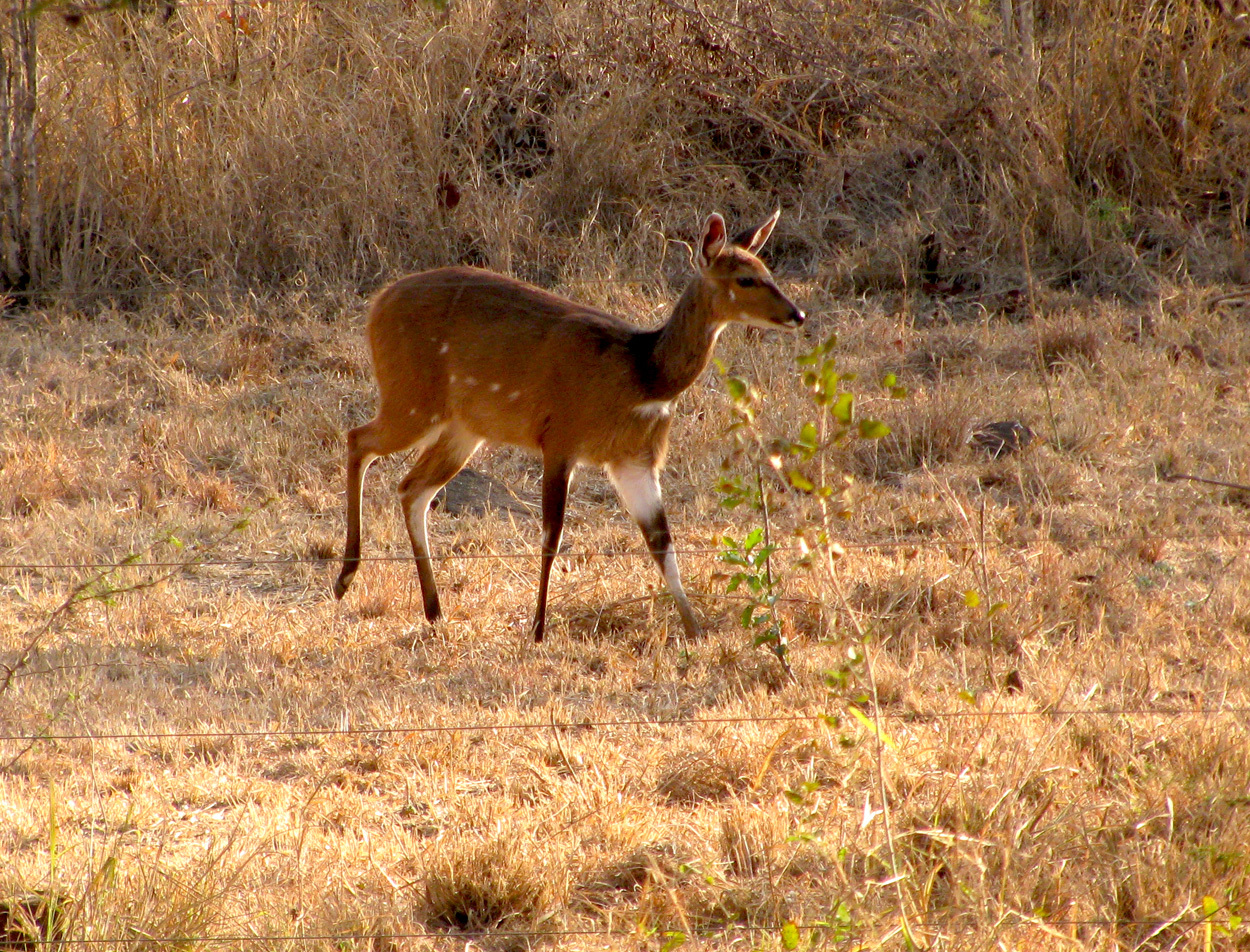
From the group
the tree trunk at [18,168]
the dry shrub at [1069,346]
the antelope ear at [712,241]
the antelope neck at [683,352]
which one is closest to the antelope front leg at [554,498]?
the antelope neck at [683,352]

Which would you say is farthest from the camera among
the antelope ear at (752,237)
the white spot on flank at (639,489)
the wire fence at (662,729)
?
the antelope ear at (752,237)

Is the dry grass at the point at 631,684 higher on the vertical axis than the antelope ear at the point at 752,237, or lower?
lower

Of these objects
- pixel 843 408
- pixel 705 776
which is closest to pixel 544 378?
pixel 705 776

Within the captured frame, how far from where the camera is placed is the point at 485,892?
3.77 m

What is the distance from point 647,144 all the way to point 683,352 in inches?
226

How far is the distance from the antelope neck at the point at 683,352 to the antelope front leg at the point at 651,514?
37 centimetres

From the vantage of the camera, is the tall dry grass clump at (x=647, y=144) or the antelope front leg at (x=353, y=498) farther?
the tall dry grass clump at (x=647, y=144)

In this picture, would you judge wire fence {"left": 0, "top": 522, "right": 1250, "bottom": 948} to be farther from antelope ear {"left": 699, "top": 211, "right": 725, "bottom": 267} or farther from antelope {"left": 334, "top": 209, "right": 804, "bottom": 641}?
antelope ear {"left": 699, "top": 211, "right": 725, "bottom": 267}

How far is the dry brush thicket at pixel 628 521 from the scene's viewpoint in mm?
3766

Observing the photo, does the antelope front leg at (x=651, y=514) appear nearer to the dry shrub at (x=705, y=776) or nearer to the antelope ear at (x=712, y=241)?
the antelope ear at (x=712, y=241)

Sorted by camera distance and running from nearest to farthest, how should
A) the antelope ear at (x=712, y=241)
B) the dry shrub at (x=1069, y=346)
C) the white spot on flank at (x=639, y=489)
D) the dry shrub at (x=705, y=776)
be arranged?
the dry shrub at (x=705, y=776), the antelope ear at (x=712, y=241), the white spot on flank at (x=639, y=489), the dry shrub at (x=1069, y=346)

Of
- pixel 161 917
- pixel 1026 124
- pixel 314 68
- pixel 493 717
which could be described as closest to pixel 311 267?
pixel 314 68

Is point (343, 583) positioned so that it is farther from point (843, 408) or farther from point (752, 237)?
point (843, 408)

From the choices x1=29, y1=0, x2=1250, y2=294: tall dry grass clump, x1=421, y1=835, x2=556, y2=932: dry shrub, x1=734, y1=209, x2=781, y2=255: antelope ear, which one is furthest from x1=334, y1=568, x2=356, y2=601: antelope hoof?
x1=29, y1=0, x2=1250, y2=294: tall dry grass clump
